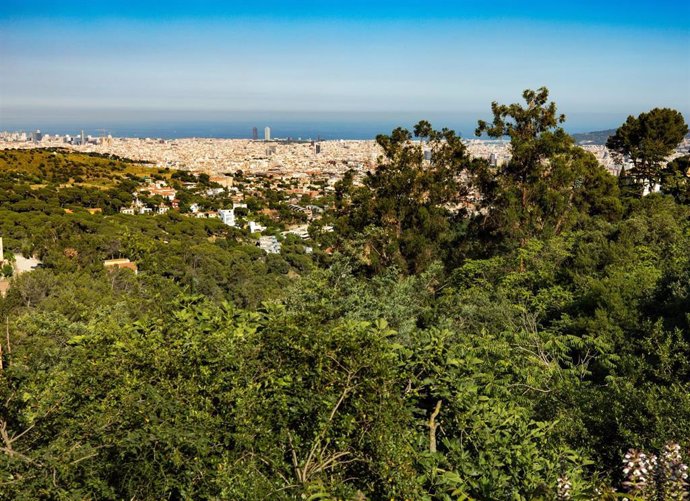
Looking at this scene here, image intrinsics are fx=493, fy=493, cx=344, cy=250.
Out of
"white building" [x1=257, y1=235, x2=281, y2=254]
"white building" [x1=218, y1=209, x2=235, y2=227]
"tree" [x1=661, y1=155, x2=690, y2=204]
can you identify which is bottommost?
"white building" [x1=257, y1=235, x2=281, y2=254]

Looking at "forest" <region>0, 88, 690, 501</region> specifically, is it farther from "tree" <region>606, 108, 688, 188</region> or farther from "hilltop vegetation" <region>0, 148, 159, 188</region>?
"hilltop vegetation" <region>0, 148, 159, 188</region>

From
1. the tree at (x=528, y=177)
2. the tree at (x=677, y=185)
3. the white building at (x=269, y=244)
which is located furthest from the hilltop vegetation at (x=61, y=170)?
the tree at (x=677, y=185)

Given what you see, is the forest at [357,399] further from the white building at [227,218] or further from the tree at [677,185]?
Answer: the white building at [227,218]

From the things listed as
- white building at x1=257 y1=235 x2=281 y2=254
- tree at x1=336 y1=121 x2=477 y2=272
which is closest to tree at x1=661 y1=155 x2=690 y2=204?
tree at x1=336 y1=121 x2=477 y2=272

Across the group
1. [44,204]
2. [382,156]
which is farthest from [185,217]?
[382,156]

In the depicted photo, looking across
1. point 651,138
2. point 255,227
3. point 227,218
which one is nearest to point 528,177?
point 651,138

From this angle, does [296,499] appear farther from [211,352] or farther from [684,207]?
[684,207]
